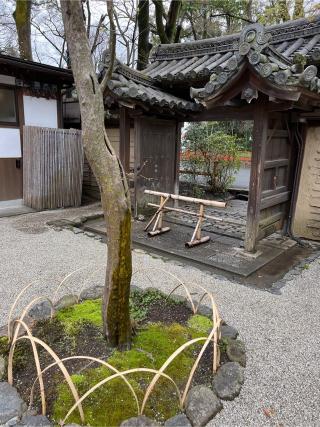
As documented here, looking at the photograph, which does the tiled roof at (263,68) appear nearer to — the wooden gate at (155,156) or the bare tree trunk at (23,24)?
the wooden gate at (155,156)

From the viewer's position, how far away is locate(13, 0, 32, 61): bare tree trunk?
1066 cm

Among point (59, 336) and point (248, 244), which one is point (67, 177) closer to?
point (248, 244)

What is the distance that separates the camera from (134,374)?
7.43 feet

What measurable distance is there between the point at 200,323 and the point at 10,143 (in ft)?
24.0

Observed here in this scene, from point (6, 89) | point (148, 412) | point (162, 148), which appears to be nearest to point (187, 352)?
point (148, 412)

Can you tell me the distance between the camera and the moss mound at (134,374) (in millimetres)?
1954

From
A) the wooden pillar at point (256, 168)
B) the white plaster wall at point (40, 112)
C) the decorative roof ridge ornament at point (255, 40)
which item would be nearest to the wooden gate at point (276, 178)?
the wooden pillar at point (256, 168)

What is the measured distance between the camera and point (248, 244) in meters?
5.25

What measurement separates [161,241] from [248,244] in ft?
5.28

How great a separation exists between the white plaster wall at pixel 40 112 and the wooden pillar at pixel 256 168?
6161 mm

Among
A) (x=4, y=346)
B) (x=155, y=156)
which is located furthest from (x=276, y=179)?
(x=4, y=346)

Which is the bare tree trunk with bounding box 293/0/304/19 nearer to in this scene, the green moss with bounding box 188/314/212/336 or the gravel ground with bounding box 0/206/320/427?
the gravel ground with bounding box 0/206/320/427

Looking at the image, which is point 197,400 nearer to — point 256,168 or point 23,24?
point 256,168

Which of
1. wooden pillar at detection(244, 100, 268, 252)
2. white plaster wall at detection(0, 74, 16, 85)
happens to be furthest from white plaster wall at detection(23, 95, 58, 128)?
wooden pillar at detection(244, 100, 268, 252)
